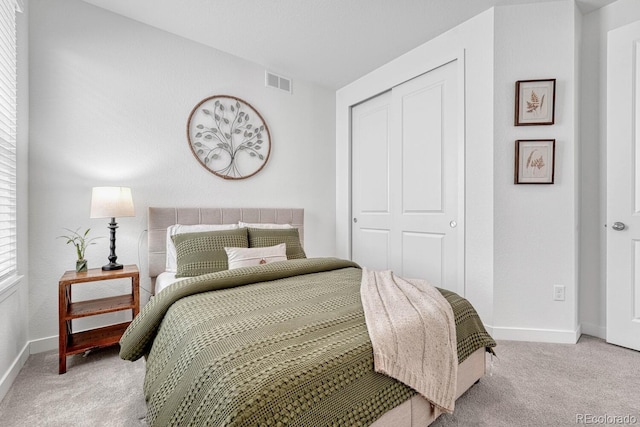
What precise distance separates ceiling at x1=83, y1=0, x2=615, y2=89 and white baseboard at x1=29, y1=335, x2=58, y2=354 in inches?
102

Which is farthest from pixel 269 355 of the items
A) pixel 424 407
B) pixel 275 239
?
pixel 275 239

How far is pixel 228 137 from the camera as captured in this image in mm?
3092

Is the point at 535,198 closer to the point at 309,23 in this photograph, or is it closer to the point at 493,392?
the point at 493,392

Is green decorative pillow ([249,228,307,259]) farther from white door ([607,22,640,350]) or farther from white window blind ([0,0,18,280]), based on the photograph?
white door ([607,22,640,350])

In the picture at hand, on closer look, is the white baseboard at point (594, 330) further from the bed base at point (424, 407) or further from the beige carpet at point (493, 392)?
the bed base at point (424, 407)

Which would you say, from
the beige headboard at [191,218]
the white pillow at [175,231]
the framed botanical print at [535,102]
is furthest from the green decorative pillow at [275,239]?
the framed botanical print at [535,102]

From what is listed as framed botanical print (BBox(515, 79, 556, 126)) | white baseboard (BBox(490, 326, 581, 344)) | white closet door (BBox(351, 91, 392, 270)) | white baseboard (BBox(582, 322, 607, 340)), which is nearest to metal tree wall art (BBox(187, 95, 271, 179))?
white closet door (BBox(351, 91, 392, 270))

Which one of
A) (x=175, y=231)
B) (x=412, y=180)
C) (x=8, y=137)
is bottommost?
(x=175, y=231)

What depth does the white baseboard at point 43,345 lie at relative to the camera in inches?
86.1

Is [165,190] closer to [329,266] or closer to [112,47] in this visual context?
[112,47]

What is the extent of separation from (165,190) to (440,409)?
8.56 ft

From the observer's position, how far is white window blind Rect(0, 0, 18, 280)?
1809 millimetres

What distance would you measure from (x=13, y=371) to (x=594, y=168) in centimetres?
434

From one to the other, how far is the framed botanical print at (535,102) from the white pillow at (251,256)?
2192 millimetres
